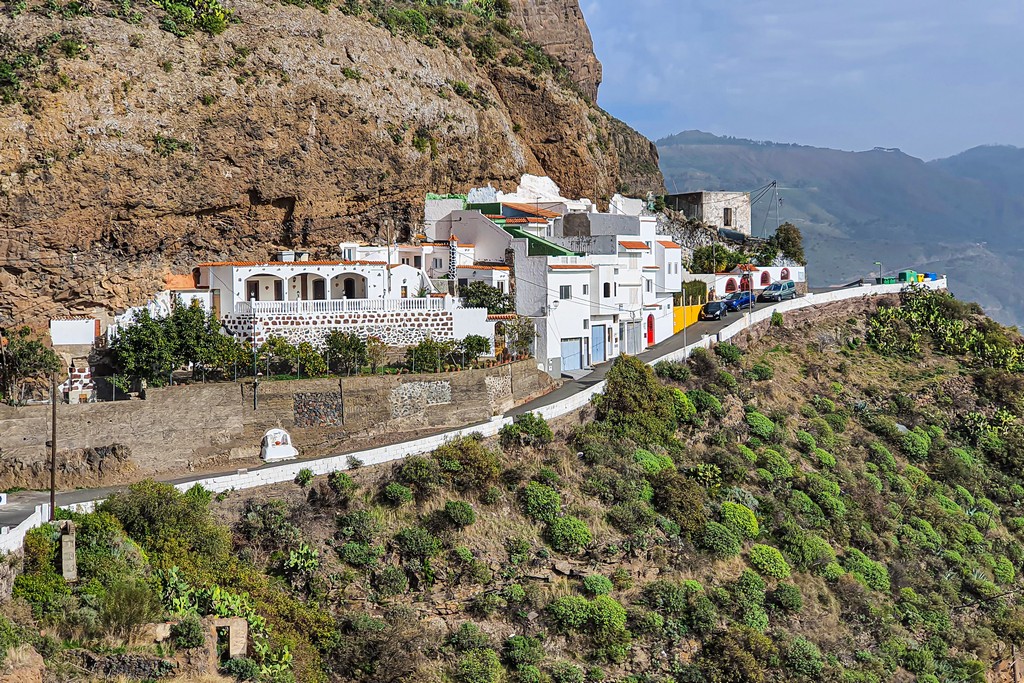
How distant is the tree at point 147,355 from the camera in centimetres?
3100

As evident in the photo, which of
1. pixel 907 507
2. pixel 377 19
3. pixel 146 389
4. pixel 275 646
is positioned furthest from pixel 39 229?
pixel 907 507

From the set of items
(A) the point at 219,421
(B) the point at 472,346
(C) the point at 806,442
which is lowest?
(C) the point at 806,442

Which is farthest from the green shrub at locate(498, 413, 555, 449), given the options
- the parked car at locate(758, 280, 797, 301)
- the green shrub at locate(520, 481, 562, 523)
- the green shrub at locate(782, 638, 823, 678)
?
the parked car at locate(758, 280, 797, 301)

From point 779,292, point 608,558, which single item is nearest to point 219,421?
point 608,558

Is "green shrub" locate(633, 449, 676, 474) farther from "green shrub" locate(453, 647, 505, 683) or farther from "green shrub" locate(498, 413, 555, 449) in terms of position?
"green shrub" locate(453, 647, 505, 683)

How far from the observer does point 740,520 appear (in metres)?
34.2

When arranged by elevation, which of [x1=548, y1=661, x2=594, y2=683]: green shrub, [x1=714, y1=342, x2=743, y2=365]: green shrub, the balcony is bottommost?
[x1=548, y1=661, x2=594, y2=683]: green shrub

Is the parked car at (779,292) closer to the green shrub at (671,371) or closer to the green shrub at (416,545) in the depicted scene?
the green shrub at (671,371)

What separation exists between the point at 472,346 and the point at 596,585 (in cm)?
893

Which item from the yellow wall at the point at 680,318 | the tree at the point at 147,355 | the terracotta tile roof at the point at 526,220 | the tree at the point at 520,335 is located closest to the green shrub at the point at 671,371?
the tree at the point at 520,335

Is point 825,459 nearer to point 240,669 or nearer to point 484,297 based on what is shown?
point 484,297

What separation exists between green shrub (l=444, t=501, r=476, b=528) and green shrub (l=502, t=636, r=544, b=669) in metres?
3.50

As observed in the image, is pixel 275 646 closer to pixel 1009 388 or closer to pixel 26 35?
pixel 26 35

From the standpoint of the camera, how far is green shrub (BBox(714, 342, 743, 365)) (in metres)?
44.6
